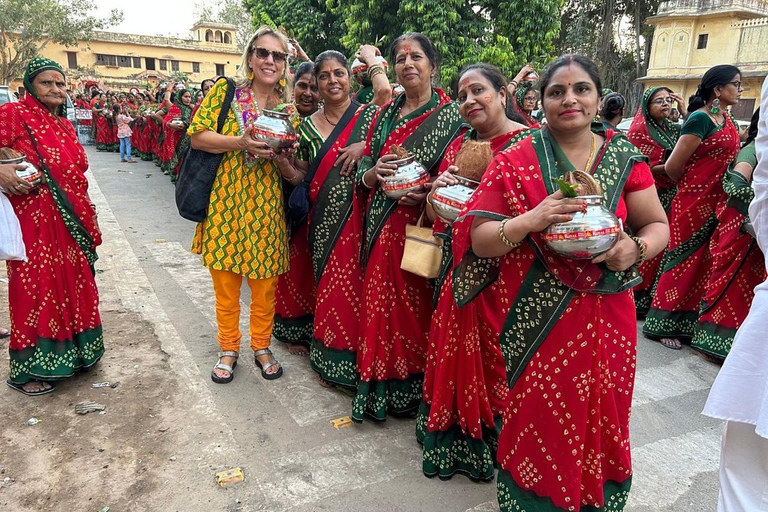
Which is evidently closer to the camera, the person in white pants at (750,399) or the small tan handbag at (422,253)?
the person in white pants at (750,399)

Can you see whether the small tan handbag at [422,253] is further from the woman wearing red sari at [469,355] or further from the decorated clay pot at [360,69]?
the decorated clay pot at [360,69]

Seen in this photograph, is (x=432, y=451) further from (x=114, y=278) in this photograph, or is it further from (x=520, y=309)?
(x=114, y=278)

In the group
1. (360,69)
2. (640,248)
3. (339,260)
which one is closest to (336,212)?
(339,260)

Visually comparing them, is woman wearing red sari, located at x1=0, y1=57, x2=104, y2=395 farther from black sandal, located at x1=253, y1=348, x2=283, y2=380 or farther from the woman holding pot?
the woman holding pot

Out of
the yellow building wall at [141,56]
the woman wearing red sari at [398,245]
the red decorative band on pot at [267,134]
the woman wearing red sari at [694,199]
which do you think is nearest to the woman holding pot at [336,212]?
the woman wearing red sari at [398,245]

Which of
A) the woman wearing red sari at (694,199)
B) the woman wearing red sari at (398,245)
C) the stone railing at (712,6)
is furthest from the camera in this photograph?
the stone railing at (712,6)

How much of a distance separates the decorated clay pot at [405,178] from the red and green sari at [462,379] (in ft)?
0.42

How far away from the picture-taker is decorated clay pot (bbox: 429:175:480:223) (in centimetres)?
223

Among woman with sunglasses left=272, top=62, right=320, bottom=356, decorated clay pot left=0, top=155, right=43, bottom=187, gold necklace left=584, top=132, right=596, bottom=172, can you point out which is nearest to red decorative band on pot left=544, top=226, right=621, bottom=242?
gold necklace left=584, top=132, right=596, bottom=172

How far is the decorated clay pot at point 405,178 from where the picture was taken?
2.64 meters

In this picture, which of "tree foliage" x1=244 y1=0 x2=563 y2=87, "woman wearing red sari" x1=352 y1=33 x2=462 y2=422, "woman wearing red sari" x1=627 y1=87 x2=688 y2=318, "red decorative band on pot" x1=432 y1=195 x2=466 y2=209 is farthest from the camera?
"tree foliage" x1=244 y1=0 x2=563 y2=87

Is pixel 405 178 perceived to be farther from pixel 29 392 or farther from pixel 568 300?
pixel 29 392

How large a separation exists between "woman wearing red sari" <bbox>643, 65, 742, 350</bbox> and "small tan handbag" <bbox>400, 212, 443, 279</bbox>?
2.56 meters

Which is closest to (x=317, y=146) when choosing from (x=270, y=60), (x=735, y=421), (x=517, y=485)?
(x=270, y=60)
